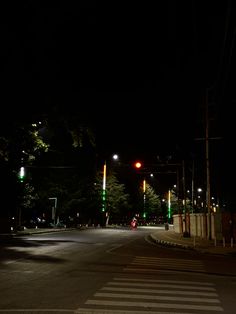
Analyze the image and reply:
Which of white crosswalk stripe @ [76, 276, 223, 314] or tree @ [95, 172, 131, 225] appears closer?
white crosswalk stripe @ [76, 276, 223, 314]

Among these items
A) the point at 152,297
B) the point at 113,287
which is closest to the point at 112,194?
the point at 113,287

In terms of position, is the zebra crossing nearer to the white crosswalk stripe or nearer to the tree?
the white crosswalk stripe

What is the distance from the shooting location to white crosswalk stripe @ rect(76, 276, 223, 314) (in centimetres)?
994

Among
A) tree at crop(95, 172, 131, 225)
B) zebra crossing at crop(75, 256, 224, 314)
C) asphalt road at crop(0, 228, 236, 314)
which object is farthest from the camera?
tree at crop(95, 172, 131, 225)

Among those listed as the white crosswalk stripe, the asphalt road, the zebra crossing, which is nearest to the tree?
the asphalt road

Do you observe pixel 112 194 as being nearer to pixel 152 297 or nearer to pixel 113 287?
pixel 113 287

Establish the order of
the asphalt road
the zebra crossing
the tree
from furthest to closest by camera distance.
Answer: the tree
the asphalt road
the zebra crossing

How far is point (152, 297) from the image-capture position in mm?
11398

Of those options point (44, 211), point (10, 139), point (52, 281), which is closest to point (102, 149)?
point (44, 211)

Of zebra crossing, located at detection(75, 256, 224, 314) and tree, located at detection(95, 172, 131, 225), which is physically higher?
tree, located at detection(95, 172, 131, 225)

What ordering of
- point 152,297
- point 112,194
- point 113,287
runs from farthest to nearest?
point 112,194 → point 113,287 → point 152,297

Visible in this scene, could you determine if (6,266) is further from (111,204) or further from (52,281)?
(111,204)

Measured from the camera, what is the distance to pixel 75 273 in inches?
635

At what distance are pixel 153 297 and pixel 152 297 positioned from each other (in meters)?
0.02
